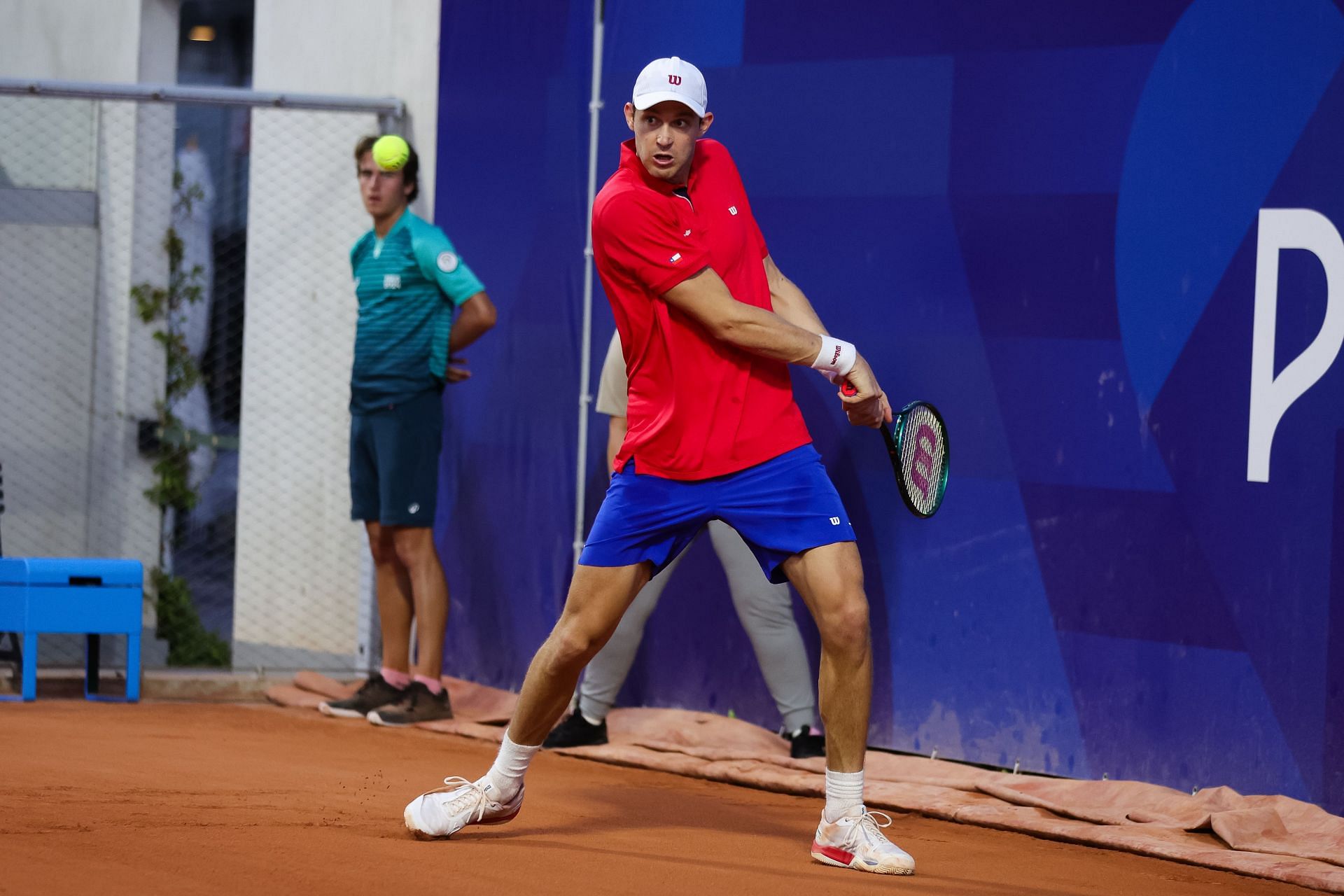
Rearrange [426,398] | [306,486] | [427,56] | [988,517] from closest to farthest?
1. [988,517]
2. [426,398]
3. [427,56]
4. [306,486]

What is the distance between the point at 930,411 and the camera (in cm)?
457

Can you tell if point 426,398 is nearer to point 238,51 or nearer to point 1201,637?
point 1201,637

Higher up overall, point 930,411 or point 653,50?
point 653,50

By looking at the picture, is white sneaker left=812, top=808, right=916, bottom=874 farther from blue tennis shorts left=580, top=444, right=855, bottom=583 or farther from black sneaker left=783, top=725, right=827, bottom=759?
black sneaker left=783, top=725, right=827, bottom=759

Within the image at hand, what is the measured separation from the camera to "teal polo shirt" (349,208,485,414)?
663 centimetres

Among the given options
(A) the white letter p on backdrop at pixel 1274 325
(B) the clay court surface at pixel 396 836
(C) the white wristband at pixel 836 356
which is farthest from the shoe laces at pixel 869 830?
(A) the white letter p on backdrop at pixel 1274 325

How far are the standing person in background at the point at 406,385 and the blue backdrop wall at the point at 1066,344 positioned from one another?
1.93 feet

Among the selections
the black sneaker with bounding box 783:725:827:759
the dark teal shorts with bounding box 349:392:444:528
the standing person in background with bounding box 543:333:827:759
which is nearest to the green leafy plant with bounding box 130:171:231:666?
the dark teal shorts with bounding box 349:392:444:528

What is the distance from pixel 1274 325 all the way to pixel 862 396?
1.77 m

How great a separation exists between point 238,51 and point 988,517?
10855 millimetres

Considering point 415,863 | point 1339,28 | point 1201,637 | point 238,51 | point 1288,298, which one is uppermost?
point 238,51

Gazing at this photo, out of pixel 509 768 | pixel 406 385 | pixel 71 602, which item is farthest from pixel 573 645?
pixel 71 602

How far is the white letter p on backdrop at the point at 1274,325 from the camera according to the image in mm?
5047

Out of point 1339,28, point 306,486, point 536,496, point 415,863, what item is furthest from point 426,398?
point 1339,28
